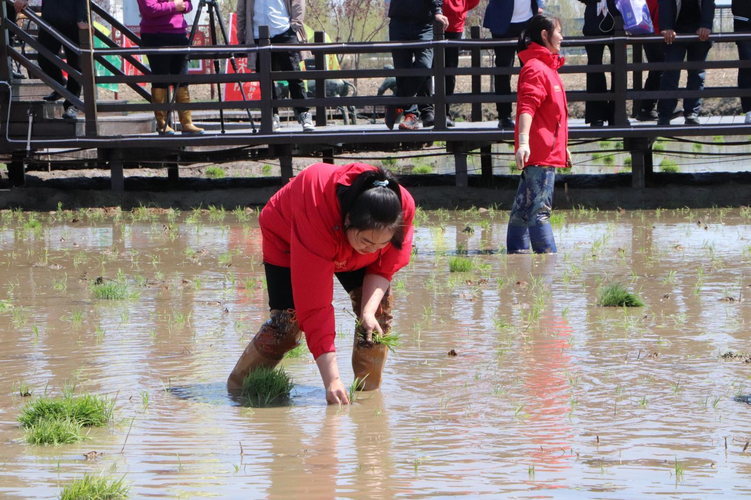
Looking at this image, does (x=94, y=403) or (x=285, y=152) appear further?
(x=285, y=152)

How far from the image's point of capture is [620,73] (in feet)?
41.4

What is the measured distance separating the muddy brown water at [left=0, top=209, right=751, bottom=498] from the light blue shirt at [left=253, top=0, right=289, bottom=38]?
13.1ft

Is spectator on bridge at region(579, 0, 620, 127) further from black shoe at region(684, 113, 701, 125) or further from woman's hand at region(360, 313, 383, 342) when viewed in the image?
woman's hand at region(360, 313, 383, 342)

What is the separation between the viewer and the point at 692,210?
12227 mm

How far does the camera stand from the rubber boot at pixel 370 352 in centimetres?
523

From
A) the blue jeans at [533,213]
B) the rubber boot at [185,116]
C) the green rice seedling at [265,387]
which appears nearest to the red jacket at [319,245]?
the green rice seedling at [265,387]

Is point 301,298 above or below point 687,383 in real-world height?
above

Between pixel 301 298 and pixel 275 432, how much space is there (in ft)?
1.95

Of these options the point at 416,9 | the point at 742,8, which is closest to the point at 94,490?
the point at 416,9

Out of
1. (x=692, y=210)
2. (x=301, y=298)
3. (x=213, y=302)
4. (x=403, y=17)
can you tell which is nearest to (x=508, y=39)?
(x=403, y=17)

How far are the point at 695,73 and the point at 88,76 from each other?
23.8ft

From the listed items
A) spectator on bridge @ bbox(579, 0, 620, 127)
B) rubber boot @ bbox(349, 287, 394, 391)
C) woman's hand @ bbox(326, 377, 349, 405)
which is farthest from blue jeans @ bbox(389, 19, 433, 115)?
woman's hand @ bbox(326, 377, 349, 405)

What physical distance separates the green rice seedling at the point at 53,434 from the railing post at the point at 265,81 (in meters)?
8.76

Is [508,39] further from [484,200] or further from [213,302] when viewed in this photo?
[213,302]
